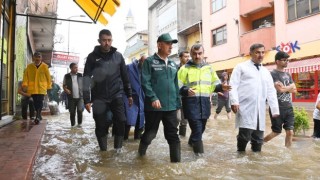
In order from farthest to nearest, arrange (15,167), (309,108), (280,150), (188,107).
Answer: (309,108) < (280,150) < (188,107) < (15,167)

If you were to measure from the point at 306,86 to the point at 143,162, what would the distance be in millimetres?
16548

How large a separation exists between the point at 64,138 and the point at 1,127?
1477 millimetres

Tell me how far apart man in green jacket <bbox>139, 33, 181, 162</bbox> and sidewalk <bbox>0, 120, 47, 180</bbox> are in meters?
1.45

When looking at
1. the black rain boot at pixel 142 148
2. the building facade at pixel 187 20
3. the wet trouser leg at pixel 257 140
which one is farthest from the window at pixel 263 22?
the black rain boot at pixel 142 148

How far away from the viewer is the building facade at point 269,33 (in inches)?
681

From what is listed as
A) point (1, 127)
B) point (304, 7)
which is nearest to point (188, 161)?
point (1, 127)

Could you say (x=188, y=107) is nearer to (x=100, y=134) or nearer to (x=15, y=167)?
(x=100, y=134)

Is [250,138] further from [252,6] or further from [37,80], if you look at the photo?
[252,6]

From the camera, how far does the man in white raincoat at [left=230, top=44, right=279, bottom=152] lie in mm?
4668

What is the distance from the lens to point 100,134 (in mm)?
4828

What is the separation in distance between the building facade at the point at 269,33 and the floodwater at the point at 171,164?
12.6 m

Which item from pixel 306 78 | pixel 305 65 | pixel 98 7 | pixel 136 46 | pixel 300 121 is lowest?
pixel 300 121

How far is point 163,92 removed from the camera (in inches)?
162

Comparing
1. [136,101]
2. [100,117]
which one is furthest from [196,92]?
[136,101]
